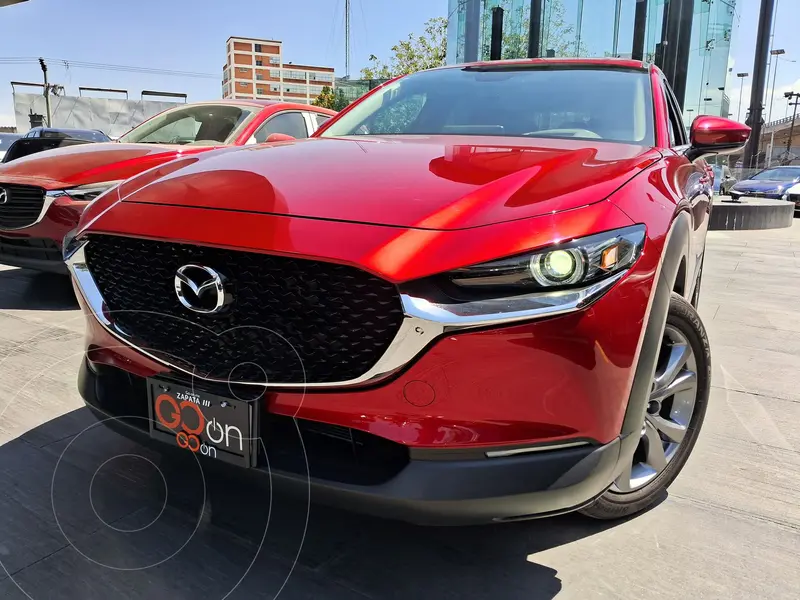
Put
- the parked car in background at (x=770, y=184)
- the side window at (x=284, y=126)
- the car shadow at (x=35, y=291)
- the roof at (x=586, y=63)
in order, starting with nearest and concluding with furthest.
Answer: the roof at (x=586, y=63), the car shadow at (x=35, y=291), the side window at (x=284, y=126), the parked car in background at (x=770, y=184)

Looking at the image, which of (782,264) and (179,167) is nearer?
(179,167)

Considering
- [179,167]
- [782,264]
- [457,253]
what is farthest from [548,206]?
[782,264]

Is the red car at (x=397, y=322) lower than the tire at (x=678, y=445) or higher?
higher

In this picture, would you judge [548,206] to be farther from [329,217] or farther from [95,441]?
[95,441]

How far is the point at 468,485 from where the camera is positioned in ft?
4.49

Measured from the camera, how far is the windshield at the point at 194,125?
5332 mm

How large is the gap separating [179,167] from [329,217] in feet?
2.73

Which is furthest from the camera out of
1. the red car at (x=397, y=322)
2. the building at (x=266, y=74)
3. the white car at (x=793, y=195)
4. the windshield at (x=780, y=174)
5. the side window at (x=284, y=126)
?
the building at (x=266, y=74)

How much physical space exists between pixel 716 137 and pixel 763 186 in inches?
684

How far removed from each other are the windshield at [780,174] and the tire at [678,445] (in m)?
19.2

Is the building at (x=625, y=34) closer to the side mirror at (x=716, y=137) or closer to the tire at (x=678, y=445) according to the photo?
the side mirror at (x=716, y=137)

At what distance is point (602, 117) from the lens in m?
2.54

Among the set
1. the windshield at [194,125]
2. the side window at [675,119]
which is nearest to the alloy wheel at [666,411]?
the side window at [675,119]

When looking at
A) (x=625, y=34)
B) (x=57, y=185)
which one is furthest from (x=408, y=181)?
(x=625, y=34)
